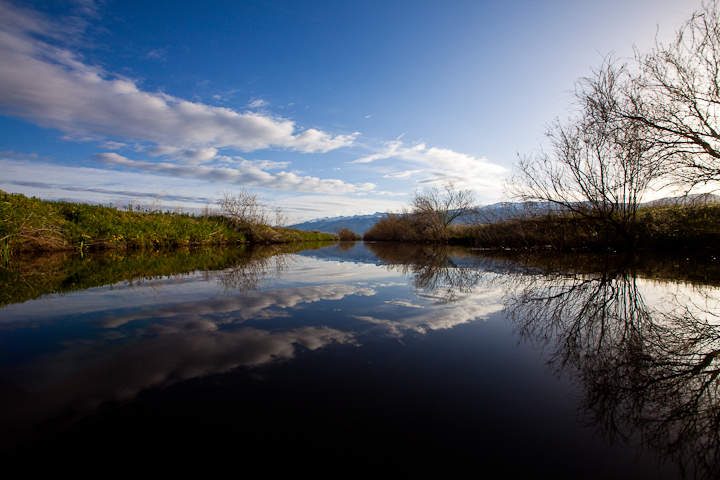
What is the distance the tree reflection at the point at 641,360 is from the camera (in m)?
1.29

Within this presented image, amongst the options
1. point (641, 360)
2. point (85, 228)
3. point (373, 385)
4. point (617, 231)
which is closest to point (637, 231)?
point (617, 231)

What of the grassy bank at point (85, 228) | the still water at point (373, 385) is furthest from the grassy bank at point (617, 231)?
the grassy bank at point (85, 228)

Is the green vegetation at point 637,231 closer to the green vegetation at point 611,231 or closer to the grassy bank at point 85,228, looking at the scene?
the green vegetation at point 611,231

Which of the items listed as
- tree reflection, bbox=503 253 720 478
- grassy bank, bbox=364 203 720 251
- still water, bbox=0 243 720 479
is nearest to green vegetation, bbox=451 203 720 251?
grassy bank, bbox=364 203 720 251

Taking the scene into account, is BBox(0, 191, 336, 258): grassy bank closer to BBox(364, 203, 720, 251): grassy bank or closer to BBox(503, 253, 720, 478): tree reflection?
BBox(503, 253, 720, 478): tree reflection

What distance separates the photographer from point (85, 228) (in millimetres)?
10609

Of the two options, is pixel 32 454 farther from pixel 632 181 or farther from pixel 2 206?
pixel 632 181

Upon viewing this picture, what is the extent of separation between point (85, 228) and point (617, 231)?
64.6 ft

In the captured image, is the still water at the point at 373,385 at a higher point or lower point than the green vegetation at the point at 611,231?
lower

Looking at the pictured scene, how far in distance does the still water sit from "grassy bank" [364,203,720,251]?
1060 cm

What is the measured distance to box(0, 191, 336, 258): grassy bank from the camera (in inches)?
336

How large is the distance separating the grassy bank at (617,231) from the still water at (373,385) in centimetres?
1060

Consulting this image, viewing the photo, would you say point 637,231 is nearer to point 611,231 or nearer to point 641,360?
point 611,231

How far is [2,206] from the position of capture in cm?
829
